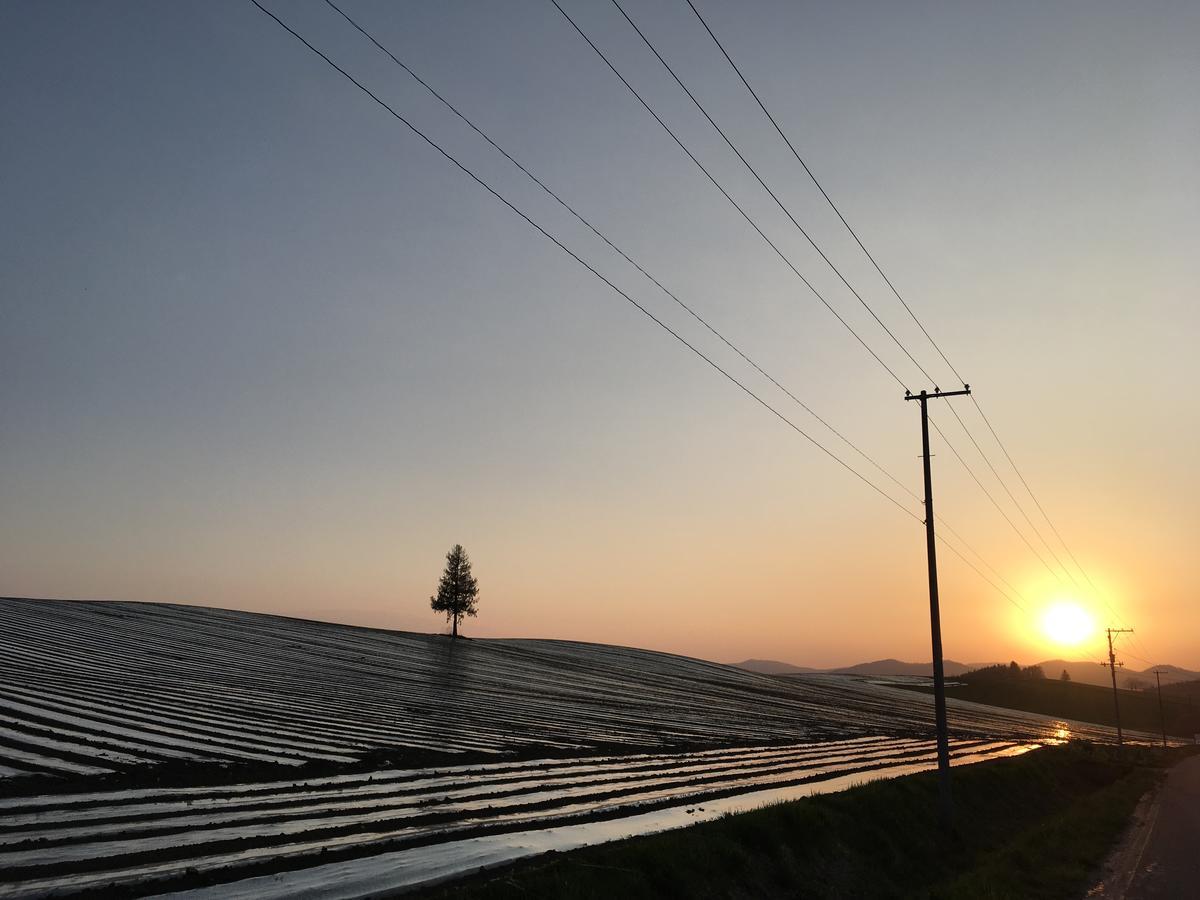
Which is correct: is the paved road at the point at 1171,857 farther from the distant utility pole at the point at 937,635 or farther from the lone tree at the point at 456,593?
the lone tree at the point at 456,593

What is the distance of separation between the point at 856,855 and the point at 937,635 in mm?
7971

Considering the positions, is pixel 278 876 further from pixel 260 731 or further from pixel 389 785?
pixel 260 731

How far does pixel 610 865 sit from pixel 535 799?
220 inches

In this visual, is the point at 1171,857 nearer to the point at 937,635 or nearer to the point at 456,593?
the point at 937,635

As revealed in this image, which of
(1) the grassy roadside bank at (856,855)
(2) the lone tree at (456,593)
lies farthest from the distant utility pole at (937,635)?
(2) the lone tree at (456,593)

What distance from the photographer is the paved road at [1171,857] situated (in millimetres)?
18656

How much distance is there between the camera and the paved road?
1866 cm

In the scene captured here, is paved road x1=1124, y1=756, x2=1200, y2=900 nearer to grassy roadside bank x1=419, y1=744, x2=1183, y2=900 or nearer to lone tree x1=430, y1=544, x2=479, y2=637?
grassy roadside bank x1=419, y1=744, x2=1183, y2=900

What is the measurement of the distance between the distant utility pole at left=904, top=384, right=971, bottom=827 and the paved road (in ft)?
15.9

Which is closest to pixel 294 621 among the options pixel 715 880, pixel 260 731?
pixel 260 731

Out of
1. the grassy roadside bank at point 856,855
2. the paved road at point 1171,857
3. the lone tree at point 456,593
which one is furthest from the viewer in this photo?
the lone tree at point 456,593

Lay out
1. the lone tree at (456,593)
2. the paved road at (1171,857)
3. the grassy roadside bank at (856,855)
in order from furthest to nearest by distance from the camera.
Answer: the lone tree at (456,593) < the paved road at (1171,857) < the grassy roadside bank at (856,855)

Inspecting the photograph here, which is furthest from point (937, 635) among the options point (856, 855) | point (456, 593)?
point (456, 593)

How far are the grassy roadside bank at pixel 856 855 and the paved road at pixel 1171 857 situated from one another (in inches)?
46.6
